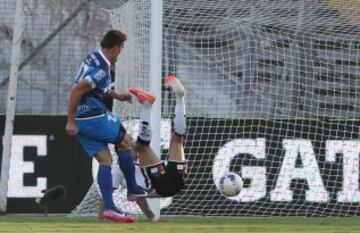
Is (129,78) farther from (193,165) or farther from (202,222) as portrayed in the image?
(202,222)

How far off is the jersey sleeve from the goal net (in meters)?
2.66

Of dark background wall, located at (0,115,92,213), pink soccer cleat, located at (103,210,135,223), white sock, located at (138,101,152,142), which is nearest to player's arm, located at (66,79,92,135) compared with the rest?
white sock, located at (138,101,152,142)

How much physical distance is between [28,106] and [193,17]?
8.02 feet

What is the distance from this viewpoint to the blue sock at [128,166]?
10.5 meters

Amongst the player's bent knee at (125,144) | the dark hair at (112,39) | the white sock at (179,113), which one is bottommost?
the player's bent knee at (125,144)

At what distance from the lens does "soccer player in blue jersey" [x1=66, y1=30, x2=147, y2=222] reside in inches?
399

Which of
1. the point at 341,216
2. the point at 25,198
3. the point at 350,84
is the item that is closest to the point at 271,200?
the point at 341,216

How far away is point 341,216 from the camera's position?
13.2m

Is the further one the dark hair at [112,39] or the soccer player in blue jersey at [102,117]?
the dark hair at [112,39]

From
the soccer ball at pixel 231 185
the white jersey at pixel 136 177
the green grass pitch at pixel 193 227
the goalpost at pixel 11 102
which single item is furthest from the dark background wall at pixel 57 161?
the soccer ball at pixel 231 185

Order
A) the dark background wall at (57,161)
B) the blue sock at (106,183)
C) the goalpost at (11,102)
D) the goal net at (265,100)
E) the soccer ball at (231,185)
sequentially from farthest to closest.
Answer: the dark background wall at (57,161)
the goal net at (265,100)
the goalpost at (11,102)
the soccer ball at (231,185)
the blue sock at (106,183)

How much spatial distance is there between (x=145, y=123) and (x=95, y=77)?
64cm

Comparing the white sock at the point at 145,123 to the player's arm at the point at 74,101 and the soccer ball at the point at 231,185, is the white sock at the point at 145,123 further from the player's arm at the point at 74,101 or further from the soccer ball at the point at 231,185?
the soccer ball at the point at 231,185

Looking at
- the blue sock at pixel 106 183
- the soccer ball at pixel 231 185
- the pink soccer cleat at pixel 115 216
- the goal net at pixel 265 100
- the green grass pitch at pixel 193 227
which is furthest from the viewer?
the goal net at pixel 265 100
